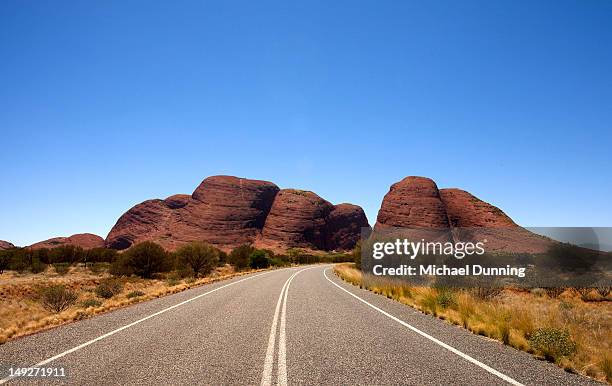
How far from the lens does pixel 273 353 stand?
259 inches

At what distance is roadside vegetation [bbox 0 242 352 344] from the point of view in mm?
15562

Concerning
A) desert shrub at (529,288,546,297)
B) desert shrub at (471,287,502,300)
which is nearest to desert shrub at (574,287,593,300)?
desert shrub at (529,288,546,297)

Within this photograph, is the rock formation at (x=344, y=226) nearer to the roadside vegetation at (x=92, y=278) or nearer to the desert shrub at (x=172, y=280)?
the roadside vegetation at (x=92, y=278)

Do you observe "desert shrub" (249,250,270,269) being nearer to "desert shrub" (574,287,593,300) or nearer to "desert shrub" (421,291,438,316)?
"desert shrub" (574,287,593,300)

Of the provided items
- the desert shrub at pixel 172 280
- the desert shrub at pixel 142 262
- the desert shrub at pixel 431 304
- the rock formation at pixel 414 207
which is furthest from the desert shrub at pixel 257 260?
the desert shrub at pixel 431 304

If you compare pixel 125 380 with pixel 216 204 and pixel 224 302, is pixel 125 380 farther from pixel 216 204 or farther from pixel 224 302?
pixel 216 204

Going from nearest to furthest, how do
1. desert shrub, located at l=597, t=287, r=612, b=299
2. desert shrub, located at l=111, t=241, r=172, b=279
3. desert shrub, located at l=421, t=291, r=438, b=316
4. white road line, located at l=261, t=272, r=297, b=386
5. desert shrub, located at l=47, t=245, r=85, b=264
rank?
1. white road line, located at l=261, t=272, r=297, b=386
2. desert shrub, located at l=421, t=291, r=438, b=316
3. desert shrub, located at l=597, t=287, r=612, b=299
4. desert shrub, located at l=111, t=241, r=172, b=279
5. desert shrub, located at l=47, t=245, r=85, b=264

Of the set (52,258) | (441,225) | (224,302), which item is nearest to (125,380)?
→ (224,302)

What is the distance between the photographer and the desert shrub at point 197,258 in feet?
155

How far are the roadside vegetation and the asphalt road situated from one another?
273cm

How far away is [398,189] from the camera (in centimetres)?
11875

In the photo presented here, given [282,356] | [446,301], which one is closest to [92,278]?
[446,301]

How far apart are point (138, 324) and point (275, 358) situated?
534 cm

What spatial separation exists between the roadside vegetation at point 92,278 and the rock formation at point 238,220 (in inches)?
1337
